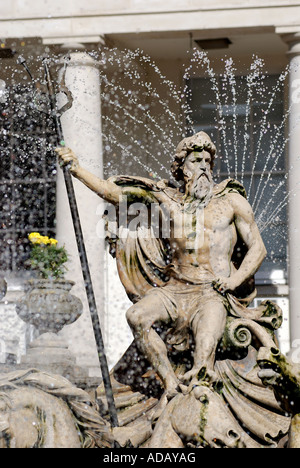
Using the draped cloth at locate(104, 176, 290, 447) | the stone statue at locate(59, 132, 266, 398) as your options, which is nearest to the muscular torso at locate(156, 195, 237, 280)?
the stone statue at locate(59, 132, 266, 398)

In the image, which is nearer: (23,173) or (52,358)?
(52,358)

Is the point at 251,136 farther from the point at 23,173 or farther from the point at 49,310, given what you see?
the point at 49,310

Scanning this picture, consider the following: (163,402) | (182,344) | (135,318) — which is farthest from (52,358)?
(163,402)

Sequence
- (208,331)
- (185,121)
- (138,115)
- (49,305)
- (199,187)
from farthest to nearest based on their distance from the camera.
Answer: (138,115), (185,121), (49,305), (199,187), (208,331)

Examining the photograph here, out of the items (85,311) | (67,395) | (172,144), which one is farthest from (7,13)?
(67,395)

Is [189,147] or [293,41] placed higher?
[293,41]

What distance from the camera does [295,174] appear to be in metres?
17.1

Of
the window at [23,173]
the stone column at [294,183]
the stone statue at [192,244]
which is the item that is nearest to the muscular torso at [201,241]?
the stone statue at [192,244]

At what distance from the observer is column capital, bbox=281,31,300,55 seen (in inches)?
682

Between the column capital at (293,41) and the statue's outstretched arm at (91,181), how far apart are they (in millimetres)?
9852

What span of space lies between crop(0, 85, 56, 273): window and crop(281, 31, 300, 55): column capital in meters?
4.46

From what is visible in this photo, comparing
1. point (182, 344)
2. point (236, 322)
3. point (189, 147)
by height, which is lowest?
point (182, 344)

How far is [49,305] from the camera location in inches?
565

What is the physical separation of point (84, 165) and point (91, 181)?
29.6 feet
